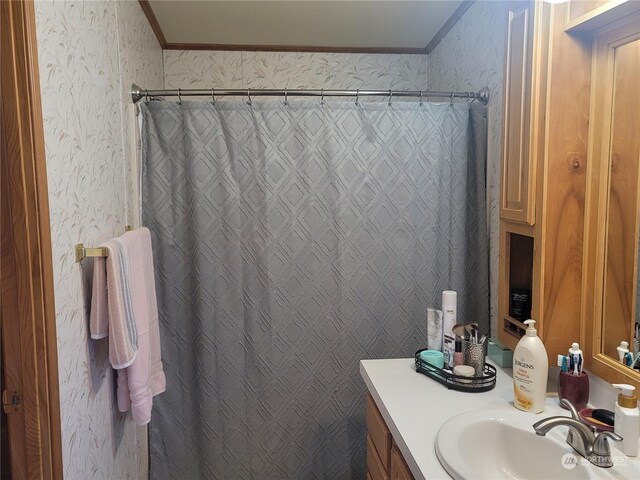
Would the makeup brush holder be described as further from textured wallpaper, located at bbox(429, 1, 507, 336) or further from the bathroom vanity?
textured wallpaper, located at bbox(429, 1, 507, 336)

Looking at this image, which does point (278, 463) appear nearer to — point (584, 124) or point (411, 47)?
point (584, 124)

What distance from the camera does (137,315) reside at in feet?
5.00

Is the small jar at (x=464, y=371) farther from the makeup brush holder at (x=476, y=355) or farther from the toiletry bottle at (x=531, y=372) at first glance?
the toiletry bottle at (x=531, y=372)

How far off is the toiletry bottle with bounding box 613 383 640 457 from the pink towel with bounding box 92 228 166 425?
131cm

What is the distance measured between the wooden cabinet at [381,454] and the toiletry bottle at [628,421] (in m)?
0.50

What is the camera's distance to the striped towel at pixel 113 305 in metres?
1.34

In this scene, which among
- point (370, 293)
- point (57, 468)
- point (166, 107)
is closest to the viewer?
point (57, 468)

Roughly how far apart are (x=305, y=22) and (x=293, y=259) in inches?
47.4

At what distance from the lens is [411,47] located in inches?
106

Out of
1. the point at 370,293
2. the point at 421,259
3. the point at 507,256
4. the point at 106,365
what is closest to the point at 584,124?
the point at 507,256

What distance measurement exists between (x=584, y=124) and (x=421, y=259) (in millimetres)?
916

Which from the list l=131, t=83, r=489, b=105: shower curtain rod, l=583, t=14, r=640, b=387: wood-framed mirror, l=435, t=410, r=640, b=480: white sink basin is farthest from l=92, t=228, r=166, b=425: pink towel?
l=583, t=14, r=640, b=387: wood-framed mirror

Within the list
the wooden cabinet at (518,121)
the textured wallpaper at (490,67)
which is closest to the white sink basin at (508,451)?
the wooden cabinet at (518,121)

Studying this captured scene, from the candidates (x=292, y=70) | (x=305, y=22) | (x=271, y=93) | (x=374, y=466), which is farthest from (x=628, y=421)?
(x=292, y=70)
